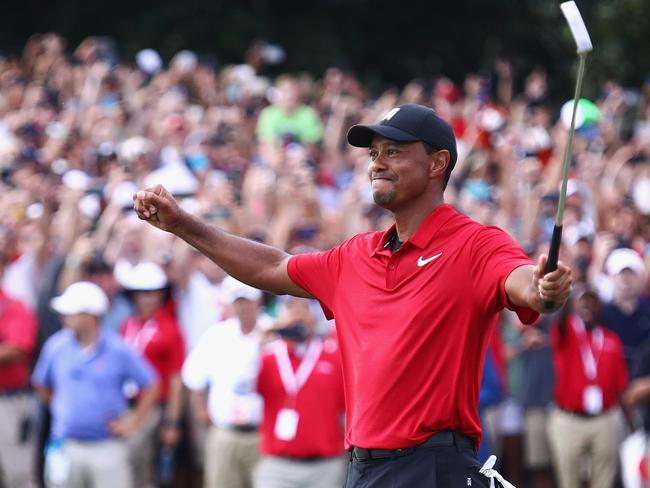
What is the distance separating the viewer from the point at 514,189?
15.8 meters

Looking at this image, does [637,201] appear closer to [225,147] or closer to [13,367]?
[225,147]

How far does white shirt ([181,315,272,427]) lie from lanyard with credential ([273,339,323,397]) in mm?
193

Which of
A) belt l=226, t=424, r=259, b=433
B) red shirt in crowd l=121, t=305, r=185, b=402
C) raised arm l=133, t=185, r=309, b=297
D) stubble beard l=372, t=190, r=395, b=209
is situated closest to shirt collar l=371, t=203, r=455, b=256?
stubble beard l=372, t=190, r=395, b=209

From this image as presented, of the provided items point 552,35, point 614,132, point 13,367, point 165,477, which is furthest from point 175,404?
point 552,35

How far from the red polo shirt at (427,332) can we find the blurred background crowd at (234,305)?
5.51m

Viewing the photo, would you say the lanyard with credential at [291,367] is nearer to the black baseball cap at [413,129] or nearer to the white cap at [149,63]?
the black baseball cap at [413,129]

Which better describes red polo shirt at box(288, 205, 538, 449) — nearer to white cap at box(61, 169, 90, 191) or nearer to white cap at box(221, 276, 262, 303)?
white cap at box(221, 276, 262, 303)

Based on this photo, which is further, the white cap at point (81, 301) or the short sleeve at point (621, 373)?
the short sleeve at point (621, 373)

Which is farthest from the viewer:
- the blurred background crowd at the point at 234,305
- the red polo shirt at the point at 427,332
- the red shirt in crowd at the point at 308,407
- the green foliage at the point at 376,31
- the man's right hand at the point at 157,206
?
the green foliage at the point at 376,31

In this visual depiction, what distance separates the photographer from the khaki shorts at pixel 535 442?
504 inches

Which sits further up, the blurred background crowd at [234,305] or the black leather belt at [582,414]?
the blurred background crowd at [234,305]

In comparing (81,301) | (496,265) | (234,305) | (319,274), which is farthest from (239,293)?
(496,265)

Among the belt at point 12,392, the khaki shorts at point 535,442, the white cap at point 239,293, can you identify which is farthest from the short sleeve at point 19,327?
the khaki shorts at point 535,442

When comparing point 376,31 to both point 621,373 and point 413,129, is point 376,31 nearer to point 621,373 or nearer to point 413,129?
point 621,373
